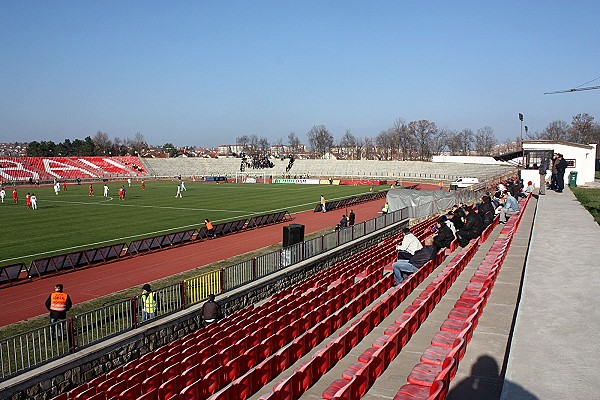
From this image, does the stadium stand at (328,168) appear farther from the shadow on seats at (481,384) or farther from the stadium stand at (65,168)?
the shadow on seats at (481,384)

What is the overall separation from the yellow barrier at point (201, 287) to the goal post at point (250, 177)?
62909mm

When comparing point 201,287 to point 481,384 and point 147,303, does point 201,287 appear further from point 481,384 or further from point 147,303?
point 481,384

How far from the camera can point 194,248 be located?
24.9 meters

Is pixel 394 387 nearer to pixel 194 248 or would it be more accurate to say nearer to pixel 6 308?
pixel 6 308

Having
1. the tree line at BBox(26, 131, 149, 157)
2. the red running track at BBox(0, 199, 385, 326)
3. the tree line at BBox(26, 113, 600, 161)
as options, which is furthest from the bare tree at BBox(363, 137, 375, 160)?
the red running track at BBox(0, 199, 385, 326)

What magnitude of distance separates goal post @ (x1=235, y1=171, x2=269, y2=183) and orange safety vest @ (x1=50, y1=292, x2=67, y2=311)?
214 ft

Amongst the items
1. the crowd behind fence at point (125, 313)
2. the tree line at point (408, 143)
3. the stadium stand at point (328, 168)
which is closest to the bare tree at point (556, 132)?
the tree line at point (408, 143)

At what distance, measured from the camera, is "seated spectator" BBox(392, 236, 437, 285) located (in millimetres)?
12820

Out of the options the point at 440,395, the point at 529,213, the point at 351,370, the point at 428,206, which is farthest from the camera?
the point at 428,206

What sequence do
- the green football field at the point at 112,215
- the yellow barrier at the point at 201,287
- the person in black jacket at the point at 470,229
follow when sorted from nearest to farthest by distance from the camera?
the yellow barrier at the point at 201,287, the person in black jacket at the point at 470,229, the green football field at the point at 112,215

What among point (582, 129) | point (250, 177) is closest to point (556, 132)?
point (582, 129)

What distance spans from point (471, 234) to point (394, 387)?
10637mm

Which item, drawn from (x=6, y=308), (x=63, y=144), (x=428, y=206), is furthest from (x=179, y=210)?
(x=63, y=144)

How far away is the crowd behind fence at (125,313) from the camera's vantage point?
10219mm
